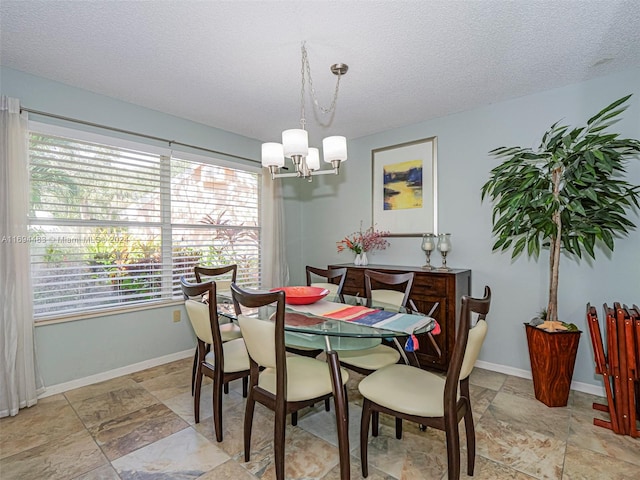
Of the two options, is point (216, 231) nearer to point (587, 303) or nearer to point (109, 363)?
point (109, 363)

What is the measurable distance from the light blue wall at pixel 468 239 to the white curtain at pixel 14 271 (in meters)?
0.19

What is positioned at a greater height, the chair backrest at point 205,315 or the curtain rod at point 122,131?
the curtain rod at point 122,131

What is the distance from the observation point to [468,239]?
132 inches

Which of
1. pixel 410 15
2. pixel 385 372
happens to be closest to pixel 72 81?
pixel 410 15

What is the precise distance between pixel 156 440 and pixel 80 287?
5.26ft

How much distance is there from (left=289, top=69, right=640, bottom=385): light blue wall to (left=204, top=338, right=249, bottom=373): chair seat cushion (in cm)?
216

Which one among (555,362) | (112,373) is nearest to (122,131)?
(112,373)

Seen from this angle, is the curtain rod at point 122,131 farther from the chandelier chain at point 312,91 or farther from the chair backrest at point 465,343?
the chair backrest at point 465,343

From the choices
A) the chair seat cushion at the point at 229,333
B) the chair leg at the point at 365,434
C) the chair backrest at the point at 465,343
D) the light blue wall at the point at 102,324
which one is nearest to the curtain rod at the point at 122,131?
the light blue wall at the point at 102,324

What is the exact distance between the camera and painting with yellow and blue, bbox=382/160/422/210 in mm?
3688

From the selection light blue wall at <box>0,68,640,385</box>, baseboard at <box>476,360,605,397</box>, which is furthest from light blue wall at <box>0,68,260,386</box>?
baseboard at <box>476,360,605,397</box>

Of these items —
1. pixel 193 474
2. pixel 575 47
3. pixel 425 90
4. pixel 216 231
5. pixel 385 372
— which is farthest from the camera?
pixel 216 231

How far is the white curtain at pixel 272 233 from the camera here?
4250 mm

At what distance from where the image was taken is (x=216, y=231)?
3908mm
